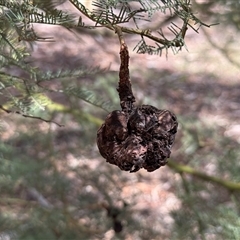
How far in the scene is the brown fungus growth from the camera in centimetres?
29

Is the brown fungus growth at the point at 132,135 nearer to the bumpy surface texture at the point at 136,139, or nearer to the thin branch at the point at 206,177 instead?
the bumpy surface texture at the point at 136,139

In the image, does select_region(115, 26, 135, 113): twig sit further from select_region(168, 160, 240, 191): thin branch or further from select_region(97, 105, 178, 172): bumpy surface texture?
select_region(168, 160, 240, 191): thin branch

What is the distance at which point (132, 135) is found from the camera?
293 millimetres

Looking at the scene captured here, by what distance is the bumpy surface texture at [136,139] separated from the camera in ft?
0.94

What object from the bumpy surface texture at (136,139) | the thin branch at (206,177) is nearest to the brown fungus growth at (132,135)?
the bumpy surface texture at (136,139)

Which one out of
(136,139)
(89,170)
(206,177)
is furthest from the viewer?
(89,170)

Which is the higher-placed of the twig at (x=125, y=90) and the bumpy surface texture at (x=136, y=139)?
the twig at (x=125, y=90)

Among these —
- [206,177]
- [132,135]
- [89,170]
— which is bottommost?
[89,170]

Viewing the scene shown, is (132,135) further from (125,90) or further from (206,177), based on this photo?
(206,177)

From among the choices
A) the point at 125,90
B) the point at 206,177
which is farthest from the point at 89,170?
the point at 125,90

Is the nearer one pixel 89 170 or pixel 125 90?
pixel 125 90

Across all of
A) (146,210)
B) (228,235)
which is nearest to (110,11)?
(228,235)

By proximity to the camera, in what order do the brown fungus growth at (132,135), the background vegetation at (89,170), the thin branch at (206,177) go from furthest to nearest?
the thin branch at (206,177)
the background vegetation at (89,170)
the brown fungus growth at (132,135)

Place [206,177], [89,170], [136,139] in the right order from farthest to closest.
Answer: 1. [89,170]
2. [206,177]
3. [136,139]
